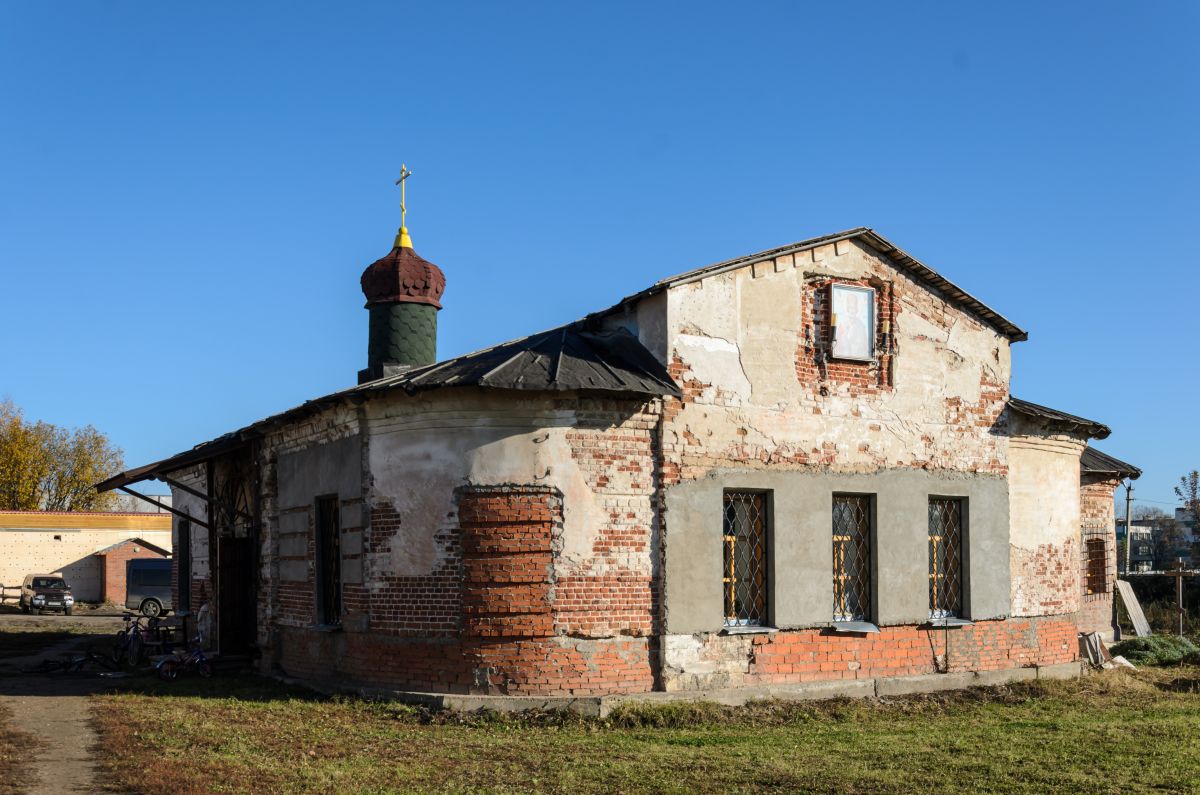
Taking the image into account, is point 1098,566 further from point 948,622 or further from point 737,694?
point 737,694

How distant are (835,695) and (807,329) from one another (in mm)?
4239

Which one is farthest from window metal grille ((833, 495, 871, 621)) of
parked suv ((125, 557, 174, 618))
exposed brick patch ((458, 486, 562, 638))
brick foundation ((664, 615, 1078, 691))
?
parked suv ((125, 557, 174, 618))

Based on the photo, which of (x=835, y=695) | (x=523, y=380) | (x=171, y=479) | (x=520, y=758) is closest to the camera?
(x=520, y=758)

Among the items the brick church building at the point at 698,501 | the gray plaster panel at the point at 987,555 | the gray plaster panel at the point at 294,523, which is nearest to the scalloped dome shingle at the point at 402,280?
the brick church building at the point at 698,501

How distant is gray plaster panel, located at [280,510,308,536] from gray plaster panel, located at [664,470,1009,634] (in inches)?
200

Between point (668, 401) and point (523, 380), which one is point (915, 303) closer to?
point (668, 401)

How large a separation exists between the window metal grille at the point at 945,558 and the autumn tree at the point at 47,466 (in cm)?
4848

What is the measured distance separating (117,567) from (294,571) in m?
31.2

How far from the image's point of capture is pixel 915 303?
14352 mm

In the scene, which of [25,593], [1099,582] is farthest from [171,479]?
[25,593]

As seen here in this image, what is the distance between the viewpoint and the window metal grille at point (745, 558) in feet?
42.3

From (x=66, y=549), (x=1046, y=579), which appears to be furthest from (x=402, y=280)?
(x=66, y=549)

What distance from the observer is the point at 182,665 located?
50.6ft

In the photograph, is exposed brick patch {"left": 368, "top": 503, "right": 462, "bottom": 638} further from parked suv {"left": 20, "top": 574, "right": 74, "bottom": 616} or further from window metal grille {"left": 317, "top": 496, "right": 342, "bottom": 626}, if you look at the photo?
parked suv {"left": 20, "top": 574, "right": 74, "bottom": 616}
